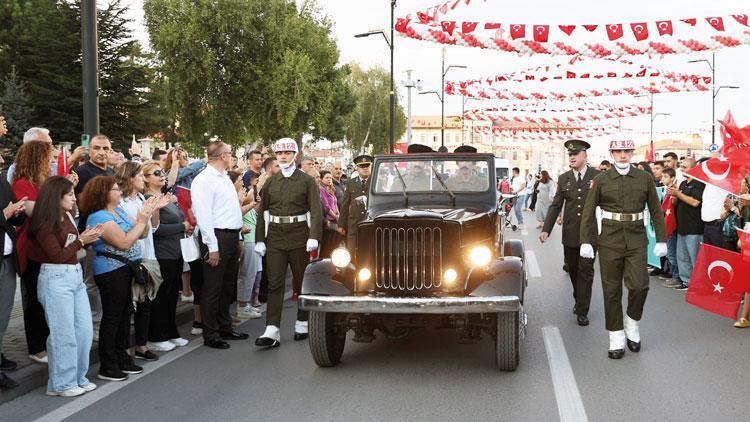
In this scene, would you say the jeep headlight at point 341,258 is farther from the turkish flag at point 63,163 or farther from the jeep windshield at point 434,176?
the turkish flag at point 63,163

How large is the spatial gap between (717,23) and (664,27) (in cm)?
95

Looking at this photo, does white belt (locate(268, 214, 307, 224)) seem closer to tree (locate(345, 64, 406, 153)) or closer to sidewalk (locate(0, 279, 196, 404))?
sidewalk (locate(0, 279, 196, 404))

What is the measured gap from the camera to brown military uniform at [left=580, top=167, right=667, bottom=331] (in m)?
7.60

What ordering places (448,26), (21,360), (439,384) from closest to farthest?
(439,384) → (21,360) → (448,26)

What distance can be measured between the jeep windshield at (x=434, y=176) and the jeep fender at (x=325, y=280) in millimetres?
1768

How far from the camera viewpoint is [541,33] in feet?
55.9

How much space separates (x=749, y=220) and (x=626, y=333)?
2386 mm

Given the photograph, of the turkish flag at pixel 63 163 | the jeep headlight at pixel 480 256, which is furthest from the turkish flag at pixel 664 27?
the turkish flag at pixel 63 163

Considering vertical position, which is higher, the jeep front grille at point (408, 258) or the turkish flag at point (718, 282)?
the jeep front grille at point (408, 258)

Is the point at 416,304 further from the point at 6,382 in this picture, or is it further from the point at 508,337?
the point at 6,382

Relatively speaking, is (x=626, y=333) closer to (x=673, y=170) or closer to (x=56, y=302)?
(x=56, y=302)

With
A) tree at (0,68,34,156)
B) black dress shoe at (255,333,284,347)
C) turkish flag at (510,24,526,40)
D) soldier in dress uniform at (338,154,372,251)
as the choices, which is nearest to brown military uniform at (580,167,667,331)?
soldier in dress uniform at (338,154,372,251)

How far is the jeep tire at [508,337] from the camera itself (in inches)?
260

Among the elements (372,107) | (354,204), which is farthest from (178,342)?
(372,107)
